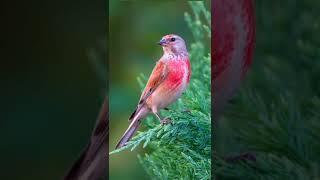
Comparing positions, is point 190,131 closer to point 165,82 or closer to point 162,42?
point 165,82

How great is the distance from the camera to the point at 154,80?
7.22 ft

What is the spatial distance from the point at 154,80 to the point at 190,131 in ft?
0.85

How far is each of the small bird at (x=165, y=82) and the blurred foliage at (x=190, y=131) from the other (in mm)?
26

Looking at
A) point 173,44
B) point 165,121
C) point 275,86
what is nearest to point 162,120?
point 165,121

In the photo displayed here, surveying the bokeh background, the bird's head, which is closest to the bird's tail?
the bokeh background

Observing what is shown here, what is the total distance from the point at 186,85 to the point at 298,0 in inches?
22.2

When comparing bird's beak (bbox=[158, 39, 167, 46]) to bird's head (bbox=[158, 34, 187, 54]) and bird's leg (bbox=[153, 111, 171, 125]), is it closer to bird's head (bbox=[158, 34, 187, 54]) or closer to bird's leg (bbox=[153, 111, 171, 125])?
bird's head (bbox=[158, 34, 187, 54])

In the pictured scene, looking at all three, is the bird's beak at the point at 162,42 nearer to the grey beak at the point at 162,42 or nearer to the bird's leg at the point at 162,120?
the grey beak at the point at 162,42

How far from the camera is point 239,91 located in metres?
2.19

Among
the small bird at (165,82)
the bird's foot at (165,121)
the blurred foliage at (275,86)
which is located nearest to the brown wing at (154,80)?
the small bird at (165,82)

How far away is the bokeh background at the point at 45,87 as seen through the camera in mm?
2266

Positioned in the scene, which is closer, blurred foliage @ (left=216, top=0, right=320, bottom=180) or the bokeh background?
blurred foliage @ (left=216, top=0, right=320, bottom=180)

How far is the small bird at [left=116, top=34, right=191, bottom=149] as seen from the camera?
2186 millimetres

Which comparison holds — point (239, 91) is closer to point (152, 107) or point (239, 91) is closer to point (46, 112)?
point (152, 107)
